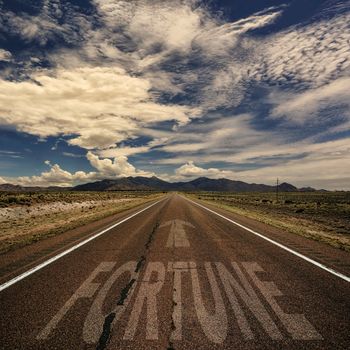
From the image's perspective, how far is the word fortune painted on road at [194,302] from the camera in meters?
3.95

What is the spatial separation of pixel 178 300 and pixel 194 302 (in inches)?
10.7

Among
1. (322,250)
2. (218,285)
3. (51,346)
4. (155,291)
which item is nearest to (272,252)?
(322,250)

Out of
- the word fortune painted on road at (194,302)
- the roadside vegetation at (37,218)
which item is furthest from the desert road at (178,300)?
the roadside vegetation at (37,218)

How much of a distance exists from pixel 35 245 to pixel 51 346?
286 inches

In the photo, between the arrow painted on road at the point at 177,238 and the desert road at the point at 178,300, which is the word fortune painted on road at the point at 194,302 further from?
the arrow painted on road at the point at 177,238

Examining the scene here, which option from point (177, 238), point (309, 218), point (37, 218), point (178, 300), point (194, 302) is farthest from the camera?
point (309, 218)

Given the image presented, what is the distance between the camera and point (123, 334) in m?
3.86

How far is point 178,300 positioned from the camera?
198 inches

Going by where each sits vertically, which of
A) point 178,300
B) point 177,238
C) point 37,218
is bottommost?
point 37,218

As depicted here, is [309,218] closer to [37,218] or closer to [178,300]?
[37,218]

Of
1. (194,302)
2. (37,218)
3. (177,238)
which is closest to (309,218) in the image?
(177,238)

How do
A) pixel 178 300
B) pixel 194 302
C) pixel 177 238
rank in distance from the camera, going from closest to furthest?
pixel 194 302, pixel 178 300, pixel 177 238

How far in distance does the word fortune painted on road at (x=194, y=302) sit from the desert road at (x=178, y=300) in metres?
0.01

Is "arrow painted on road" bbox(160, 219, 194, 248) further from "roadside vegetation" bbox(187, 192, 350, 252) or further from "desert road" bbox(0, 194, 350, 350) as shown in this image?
"roadside vegetation" bbox(187, 192, 350, 252)
